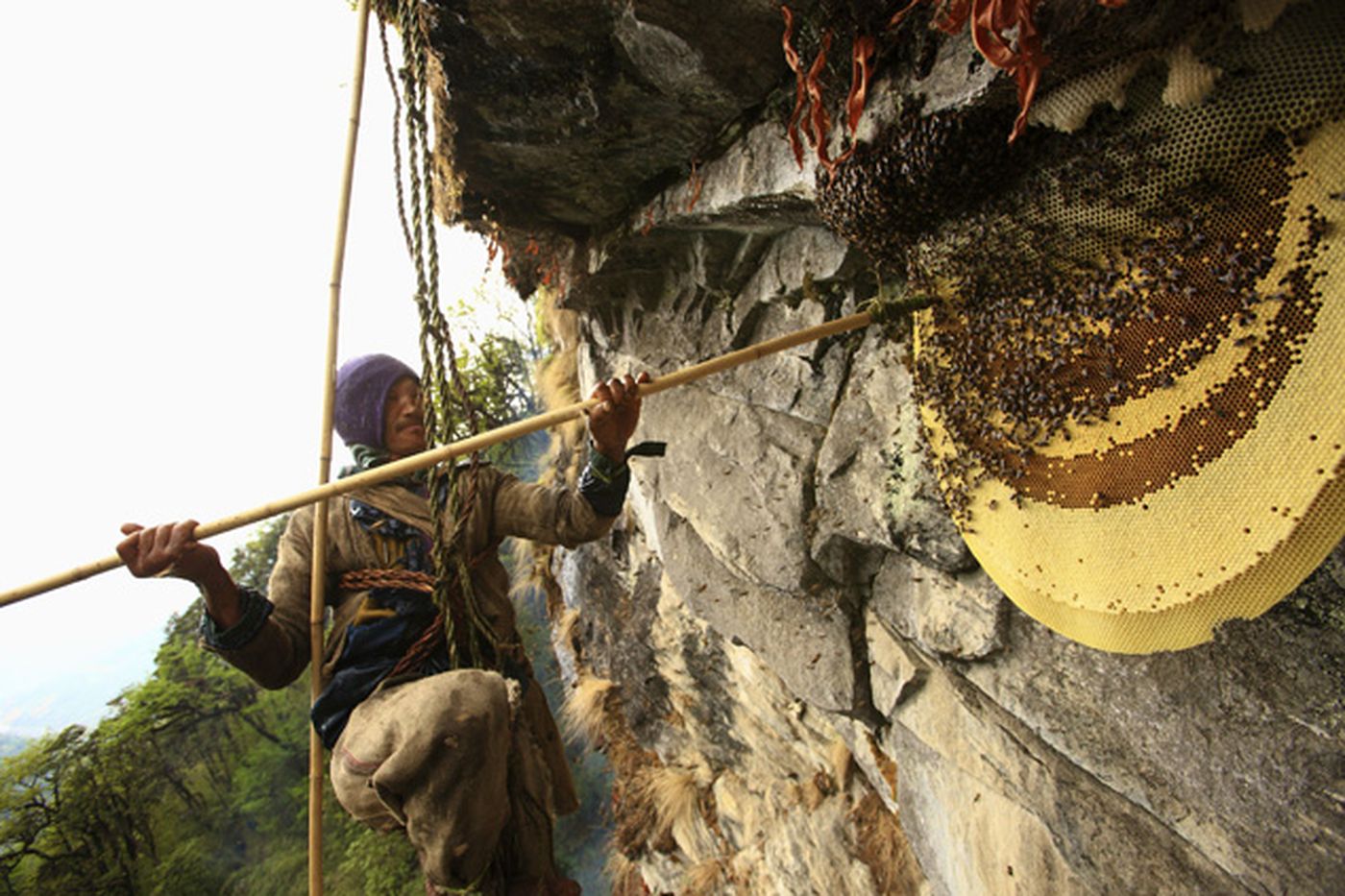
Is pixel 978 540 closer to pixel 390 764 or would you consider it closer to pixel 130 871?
pixel 390 764

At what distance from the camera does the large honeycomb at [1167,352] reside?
128 centimetres

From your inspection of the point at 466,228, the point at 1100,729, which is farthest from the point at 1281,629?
the point at 466,228

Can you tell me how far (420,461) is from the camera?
2.26 meters

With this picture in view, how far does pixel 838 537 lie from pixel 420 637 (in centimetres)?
217

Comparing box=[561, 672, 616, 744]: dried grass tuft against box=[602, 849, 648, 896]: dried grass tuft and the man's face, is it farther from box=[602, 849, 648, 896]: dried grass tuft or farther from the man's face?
the man's face

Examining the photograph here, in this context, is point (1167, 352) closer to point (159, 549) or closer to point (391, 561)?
point (391, 561)

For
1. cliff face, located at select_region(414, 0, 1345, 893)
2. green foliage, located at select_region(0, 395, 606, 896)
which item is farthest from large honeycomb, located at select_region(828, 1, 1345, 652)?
green foliage, located at select_region(0, 395, 606, 896)

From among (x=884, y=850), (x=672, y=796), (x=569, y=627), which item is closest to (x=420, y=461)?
(x=884, y=850)

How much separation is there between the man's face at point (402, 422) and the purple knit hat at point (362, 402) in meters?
0.03

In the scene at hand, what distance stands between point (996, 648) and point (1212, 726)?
2.43 ft

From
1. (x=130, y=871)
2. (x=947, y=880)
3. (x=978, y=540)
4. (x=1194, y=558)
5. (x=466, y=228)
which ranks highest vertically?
(x=466, y=228)

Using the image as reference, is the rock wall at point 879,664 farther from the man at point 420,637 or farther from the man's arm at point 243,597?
the man's arm at point 243,597

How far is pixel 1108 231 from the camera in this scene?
5.48ft

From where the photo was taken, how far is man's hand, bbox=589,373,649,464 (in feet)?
8.37
